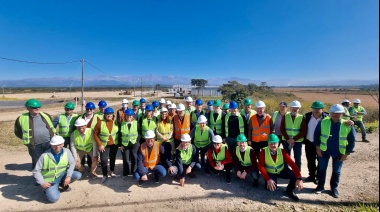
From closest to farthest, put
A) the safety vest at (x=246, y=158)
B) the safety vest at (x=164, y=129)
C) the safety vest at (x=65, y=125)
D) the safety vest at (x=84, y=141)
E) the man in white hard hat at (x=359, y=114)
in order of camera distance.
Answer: the safety vest at (x=246, y=158), the safety vest at (x=84, y=141), the safety vest at (x=65, y=125), the safety vest at (x=164, y=129), the man in white hard hat at (x=359, y=114)

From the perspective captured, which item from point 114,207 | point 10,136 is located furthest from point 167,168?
point 10,136

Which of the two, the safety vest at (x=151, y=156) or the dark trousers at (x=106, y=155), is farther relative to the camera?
the dark trousers at (x=106, y=155)

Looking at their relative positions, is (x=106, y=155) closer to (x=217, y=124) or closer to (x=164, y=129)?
(x=164, y=129)

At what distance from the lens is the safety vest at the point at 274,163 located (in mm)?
4777

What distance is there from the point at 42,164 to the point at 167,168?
109 inches

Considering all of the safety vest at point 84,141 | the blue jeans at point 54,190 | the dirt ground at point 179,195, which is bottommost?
the dirt ground at point 179,195

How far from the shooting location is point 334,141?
4496mm

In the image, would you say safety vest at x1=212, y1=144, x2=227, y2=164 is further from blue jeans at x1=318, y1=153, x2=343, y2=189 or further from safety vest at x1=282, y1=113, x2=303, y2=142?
blue jeans at x1=318, y1=153, x2=343, y2=189

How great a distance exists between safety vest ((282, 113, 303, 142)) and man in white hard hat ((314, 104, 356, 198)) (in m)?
0.49

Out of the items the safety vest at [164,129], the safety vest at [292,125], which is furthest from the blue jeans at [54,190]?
the safety vest at [292,125]

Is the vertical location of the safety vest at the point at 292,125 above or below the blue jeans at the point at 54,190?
above

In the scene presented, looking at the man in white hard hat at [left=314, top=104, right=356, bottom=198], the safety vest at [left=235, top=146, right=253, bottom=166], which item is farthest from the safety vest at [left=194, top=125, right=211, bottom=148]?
the man in white hard hat at [left=314, top=104, right=356, bottom=198]

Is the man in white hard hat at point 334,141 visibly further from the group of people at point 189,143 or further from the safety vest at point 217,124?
the safety vest at point 217,124

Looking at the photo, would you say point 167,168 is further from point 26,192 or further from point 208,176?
point 26,192
